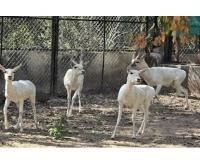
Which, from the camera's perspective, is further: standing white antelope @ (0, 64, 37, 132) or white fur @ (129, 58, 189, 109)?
white fur @ (129, 58, 189, 109)

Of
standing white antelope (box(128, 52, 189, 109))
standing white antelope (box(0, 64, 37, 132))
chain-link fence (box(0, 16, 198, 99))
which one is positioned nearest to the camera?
standing white antelope (box(0, 64, 37, 132))

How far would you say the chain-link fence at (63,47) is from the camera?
10922 mm

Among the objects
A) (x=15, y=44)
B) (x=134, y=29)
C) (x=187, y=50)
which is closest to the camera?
(x=15, y=44)

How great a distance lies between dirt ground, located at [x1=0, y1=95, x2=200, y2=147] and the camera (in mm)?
7102

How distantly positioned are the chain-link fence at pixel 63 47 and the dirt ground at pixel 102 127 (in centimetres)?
88

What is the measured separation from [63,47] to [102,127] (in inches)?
142

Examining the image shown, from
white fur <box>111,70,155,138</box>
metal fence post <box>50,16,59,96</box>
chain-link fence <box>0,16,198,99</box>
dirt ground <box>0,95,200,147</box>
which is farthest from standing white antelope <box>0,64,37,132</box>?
metal fence post <box>50,16,59,96</box>

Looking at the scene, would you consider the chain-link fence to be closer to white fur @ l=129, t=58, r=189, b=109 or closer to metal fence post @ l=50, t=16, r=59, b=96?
metal fence post @ l=50, t=16, r=59, b=96

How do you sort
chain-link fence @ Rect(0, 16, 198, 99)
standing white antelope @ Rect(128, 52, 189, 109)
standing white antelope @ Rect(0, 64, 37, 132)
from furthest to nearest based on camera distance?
1. chain-link fence @ Rect(0, 16, 198, 99)
2. standing white antelope @ Rect(128, 52, 189, 109)
3. standing white antelope @ Rect(0, 64, 37, 132)

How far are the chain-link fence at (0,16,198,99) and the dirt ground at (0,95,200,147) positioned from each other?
2.89ft
